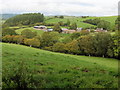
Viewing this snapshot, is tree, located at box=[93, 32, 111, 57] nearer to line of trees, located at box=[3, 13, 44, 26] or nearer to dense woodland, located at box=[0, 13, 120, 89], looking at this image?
dense woodland, located at box=[0, 13, 120, 89]

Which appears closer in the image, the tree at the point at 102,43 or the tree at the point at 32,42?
the tree at the point at 102,43

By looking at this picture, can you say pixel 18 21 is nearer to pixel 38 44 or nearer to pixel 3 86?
pixel 38 44

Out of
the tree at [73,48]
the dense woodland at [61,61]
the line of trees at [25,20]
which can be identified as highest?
the line of trees at [25,20]

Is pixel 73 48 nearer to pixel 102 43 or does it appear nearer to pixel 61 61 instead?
pixel 102 43

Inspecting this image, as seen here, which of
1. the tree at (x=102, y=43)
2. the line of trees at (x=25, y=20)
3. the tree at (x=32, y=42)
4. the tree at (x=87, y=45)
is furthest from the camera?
the line of trees at (x=25, y=20)

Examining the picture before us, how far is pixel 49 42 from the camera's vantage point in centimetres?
8075

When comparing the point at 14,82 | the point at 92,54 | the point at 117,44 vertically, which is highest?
the point at 14,82

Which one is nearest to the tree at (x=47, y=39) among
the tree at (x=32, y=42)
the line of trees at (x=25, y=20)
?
the tree at (x=32, y=42)

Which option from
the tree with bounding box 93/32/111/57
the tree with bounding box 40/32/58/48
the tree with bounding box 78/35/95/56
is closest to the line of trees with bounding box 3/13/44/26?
the tree with bounding box 40/32/58/48

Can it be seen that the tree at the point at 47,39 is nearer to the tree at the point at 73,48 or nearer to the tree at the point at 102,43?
the tree at the point at 73,48

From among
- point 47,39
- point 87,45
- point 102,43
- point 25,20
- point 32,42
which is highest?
point 25,20

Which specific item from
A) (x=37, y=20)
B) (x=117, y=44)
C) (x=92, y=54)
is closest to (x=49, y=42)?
(x=92, y=54)

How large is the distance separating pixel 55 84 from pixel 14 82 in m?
1.91

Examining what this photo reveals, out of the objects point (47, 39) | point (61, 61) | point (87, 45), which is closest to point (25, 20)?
point (47, 39)
